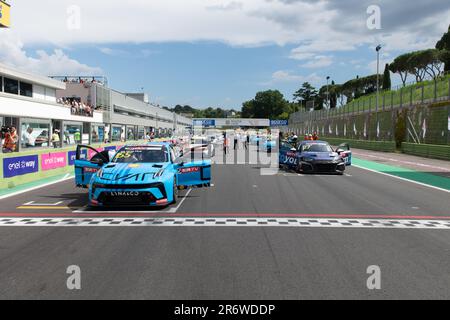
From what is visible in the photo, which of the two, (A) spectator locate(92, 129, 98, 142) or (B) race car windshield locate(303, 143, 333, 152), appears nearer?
(B) race car windshield locate(303, 143, 333, 152)

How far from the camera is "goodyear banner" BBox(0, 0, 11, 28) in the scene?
101 feet

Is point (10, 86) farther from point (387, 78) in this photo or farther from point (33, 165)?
point (387, 78)

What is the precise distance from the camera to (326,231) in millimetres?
7684

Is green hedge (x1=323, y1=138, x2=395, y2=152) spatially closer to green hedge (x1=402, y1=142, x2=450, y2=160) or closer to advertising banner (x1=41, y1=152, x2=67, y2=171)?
green hedge (x1=402, y1=142, x2=450, y2=160)

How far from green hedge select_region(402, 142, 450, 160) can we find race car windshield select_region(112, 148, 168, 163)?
2272 cm

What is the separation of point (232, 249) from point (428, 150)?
2823cm

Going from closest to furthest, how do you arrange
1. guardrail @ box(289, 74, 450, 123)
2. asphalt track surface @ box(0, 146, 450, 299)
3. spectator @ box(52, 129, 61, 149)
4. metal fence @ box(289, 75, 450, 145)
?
asphalt track surface @ box(0, 146, 450, 299)
spectator @ box(52, 129, 61, 149)
metal fence @ box(289, 75, 450, 145)
guardrail @ box(289, 74, 450, 123)

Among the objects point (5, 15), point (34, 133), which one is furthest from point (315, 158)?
point (5, 15)

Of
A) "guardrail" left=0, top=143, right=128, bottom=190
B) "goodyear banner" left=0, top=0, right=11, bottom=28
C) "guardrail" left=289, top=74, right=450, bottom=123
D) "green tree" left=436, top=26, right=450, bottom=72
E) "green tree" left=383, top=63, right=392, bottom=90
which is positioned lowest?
"guardrail" left=0, top=143, right=128, bottom=190

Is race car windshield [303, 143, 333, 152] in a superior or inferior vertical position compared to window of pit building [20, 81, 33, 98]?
inferior

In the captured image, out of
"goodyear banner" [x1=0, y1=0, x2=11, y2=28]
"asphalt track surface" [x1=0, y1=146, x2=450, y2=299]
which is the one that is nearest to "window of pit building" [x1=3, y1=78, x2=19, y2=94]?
"goodyear banner" [x1=0, y1=0, x2=11, y2=28]

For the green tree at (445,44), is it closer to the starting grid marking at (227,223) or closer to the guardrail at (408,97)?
the guardrail at (408,97)
